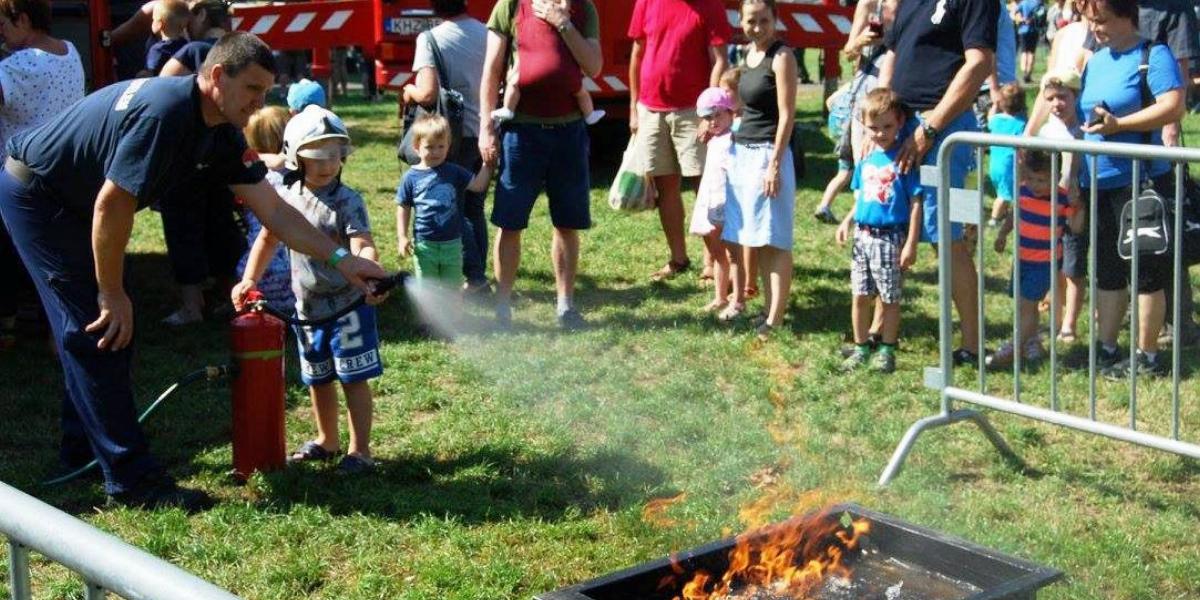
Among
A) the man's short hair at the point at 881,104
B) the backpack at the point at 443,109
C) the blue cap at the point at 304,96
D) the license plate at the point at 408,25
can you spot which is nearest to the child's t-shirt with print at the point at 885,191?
the man's short hair at the point at 881,104

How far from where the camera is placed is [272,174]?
23.5ft

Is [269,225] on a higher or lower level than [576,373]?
higher

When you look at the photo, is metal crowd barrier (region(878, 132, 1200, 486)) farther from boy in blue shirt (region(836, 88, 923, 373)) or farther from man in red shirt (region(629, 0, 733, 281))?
man in red shirt (region(629, 0, 733, 281))

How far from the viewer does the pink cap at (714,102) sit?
869cm

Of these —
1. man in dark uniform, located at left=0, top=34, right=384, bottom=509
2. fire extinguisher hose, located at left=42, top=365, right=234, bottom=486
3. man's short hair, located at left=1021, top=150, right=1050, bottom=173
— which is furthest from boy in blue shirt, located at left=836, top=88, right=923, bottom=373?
fire extinguisher hose, located at left=42, top=365, right=234, bottom=486

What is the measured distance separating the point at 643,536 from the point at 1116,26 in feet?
11.4

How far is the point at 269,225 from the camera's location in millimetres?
5805

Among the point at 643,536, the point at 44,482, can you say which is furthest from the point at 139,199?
the point at 643,536

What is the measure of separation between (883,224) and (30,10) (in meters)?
4.38

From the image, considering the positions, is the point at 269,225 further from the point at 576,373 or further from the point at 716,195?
the point at 716,195

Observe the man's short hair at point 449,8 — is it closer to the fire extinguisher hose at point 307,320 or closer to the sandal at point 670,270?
the sandal at point 670,270

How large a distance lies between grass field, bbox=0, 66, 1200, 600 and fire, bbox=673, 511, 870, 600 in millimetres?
796

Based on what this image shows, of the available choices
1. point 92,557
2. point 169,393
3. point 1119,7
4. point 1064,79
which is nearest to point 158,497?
point 169,393

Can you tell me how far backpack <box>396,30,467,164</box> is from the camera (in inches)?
357
